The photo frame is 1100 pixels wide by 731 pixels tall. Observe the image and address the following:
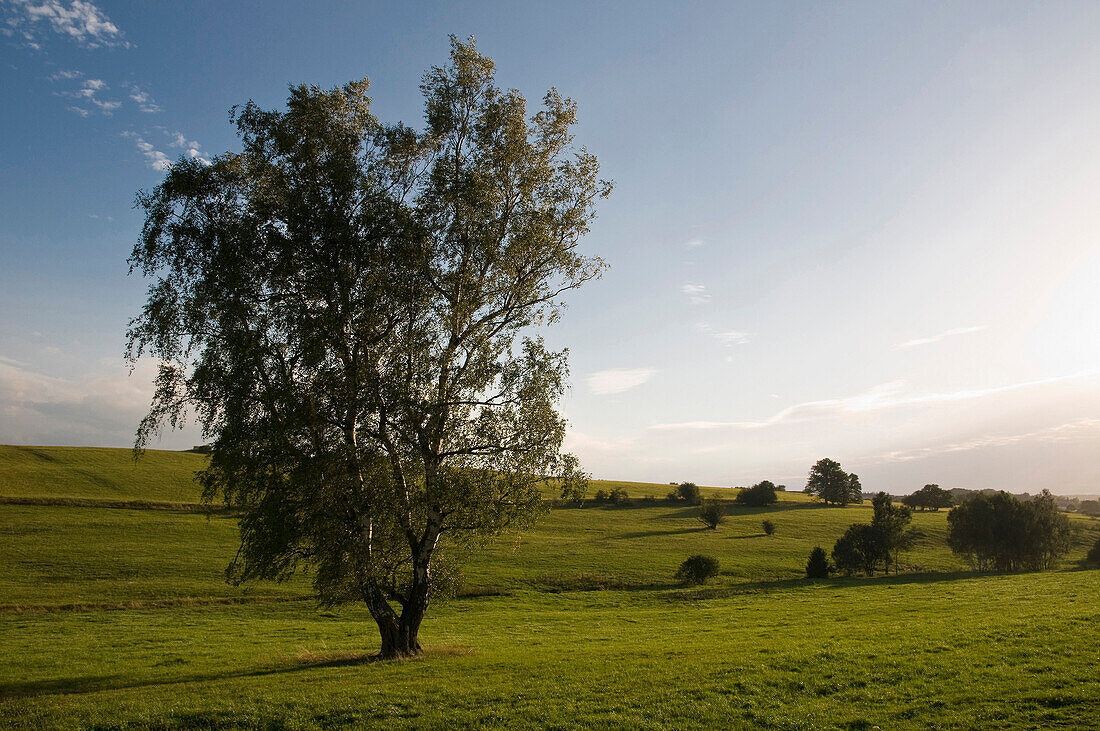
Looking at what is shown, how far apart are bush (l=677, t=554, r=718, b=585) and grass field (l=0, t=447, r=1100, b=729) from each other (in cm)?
183

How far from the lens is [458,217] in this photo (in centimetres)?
2195

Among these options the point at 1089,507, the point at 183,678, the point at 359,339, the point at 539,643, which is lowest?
the point at 539,643

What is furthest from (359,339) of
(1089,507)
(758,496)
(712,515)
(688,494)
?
A: (1089,507)

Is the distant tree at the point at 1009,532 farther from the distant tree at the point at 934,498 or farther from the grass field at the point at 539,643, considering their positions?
the distant tree at the point at 934,498

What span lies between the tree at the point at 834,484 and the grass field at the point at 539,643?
51997 mm

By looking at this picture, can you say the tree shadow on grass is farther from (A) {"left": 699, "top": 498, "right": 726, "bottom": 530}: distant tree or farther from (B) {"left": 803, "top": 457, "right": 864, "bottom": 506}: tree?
(B) {"left": 803, "top": 457, "right": 864, "bottom": 506}: tree

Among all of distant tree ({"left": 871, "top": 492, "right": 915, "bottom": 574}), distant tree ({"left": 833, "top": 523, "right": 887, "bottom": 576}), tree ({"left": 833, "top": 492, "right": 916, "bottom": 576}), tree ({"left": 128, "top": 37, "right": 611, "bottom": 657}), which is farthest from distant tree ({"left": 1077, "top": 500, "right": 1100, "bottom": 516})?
tree ({"left": 128, "top": 37, "right": 611, "bottom": 657})

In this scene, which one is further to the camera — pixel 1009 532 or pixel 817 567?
pixel 1009 532

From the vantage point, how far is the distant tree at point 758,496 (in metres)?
113

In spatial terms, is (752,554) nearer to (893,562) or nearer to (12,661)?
(893,562)

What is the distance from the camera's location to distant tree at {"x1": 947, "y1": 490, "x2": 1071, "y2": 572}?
6650cm

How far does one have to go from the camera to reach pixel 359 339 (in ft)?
69.4

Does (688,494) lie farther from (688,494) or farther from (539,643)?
(539,643)

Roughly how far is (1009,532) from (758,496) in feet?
160
